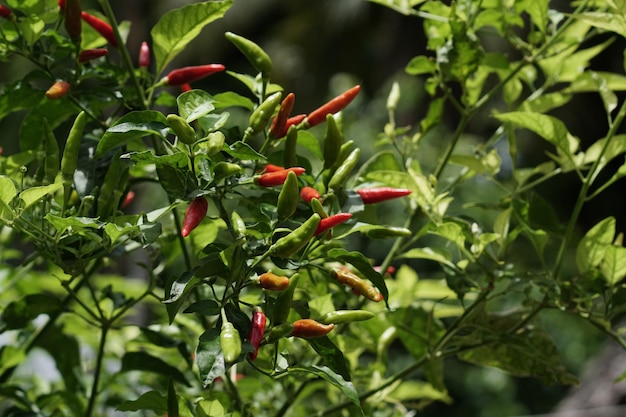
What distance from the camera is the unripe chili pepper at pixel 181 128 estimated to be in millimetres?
627

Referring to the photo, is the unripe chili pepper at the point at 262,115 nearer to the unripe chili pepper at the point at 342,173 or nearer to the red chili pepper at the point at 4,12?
the unripe chili pepper at the point at 342,173

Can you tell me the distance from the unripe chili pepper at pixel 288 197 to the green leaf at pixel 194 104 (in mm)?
86

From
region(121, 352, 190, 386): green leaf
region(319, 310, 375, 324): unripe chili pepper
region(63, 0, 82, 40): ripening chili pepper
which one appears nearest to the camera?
region(319, 310, 375, 324): unripe chili pepper

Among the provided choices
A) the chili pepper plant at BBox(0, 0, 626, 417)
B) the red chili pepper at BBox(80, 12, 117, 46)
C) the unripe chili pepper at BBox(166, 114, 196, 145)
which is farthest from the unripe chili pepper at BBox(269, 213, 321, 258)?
the red chili pepper at BBox(80, 12, 117, 46)

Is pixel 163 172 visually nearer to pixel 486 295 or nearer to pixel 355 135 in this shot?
pixel 486 295

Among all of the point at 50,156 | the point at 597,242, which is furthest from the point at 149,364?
the point at 597,242

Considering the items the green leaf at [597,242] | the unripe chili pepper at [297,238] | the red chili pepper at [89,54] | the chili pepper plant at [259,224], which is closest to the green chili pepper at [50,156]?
the chili pepper plant at [259,224]

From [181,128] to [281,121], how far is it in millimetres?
119

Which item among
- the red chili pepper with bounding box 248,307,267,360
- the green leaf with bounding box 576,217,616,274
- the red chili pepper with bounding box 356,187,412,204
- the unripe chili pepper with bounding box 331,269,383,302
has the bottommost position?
the green leaf with bounding box 576,217,616,274

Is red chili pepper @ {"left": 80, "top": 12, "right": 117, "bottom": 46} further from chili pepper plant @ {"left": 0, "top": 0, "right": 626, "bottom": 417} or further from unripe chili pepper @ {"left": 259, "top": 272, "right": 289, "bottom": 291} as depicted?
unripe chili pepper @ {"left": 259, "top": 272, "right": 289, "bottom": 291}

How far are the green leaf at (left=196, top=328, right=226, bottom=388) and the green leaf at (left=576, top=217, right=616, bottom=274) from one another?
445mm

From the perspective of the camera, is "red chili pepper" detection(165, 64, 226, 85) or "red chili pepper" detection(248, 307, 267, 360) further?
"red chili pepper" detection(165, 64, 226, 85)

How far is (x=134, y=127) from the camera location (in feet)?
2.14

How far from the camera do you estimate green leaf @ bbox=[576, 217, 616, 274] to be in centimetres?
87
